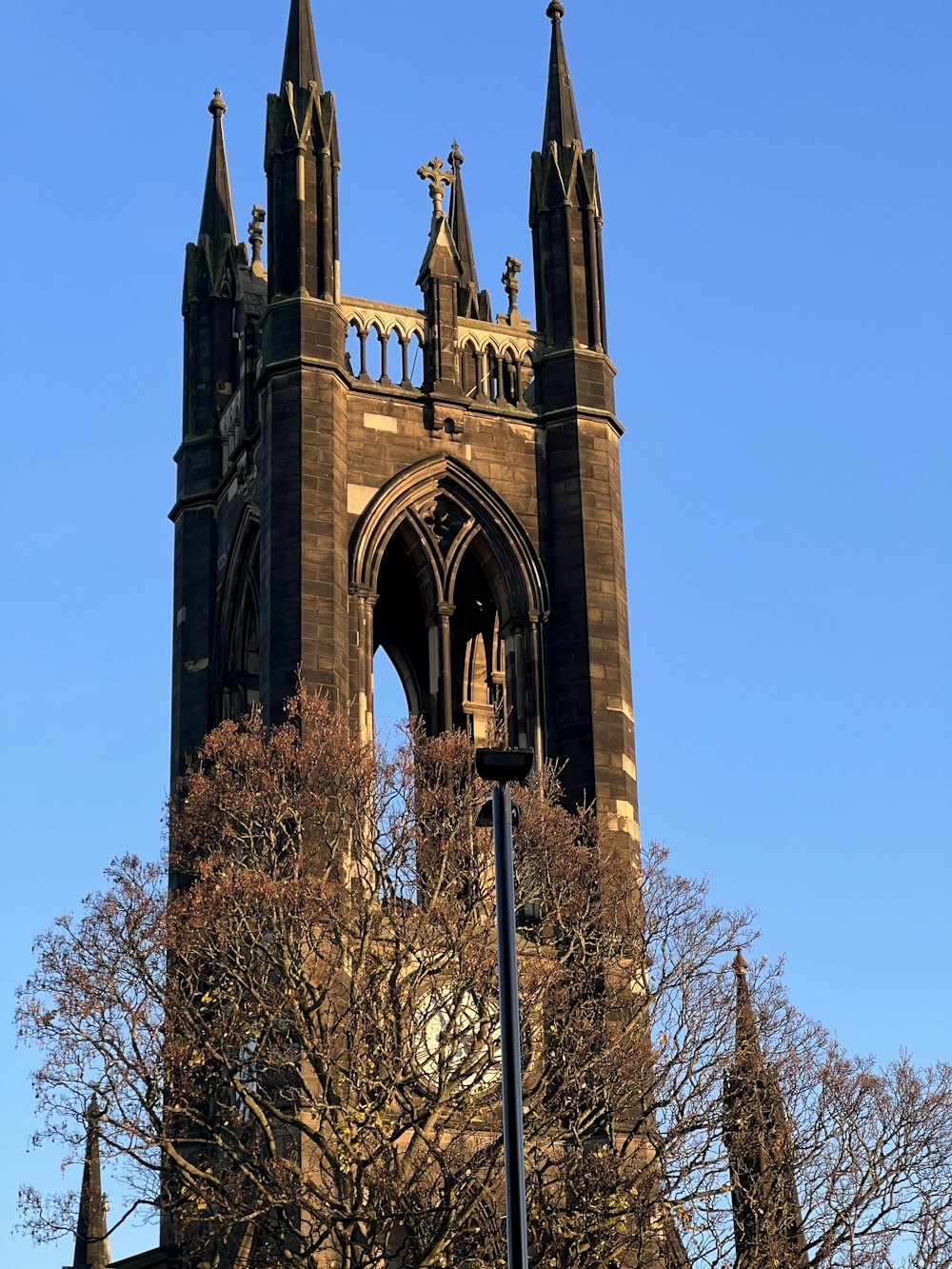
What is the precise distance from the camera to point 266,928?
103 ft

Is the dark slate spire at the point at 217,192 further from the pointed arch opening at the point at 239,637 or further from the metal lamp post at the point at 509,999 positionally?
the metal lamp post at the point at 509,999

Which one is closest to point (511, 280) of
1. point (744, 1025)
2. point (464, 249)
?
point (464, 249)

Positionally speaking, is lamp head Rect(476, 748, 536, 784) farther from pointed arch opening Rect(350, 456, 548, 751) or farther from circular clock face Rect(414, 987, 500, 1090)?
pointed arch opening Rect(350, 456, 548, 751)

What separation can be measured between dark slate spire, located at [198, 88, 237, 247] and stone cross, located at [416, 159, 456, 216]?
4328 mm

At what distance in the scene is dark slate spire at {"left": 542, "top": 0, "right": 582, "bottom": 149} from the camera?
46.5 meters

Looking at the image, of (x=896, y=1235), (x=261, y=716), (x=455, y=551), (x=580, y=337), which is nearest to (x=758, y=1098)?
(x=896, y=1235)

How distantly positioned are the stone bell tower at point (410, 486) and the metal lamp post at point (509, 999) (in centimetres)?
1923

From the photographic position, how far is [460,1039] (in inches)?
1197

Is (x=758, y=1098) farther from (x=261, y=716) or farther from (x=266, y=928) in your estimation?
(x=261, y=716)

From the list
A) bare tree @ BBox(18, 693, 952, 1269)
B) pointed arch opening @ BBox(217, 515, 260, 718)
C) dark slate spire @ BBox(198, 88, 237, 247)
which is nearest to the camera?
bare tree @ BBox(18, 693, 952, 1269)

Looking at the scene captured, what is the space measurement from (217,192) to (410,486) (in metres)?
9.45

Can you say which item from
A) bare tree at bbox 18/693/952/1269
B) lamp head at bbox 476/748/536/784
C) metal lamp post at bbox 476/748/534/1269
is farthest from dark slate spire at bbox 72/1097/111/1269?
lamp head at bbox 476/748/536/784

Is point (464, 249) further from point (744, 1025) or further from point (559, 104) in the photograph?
point (744, 1025)

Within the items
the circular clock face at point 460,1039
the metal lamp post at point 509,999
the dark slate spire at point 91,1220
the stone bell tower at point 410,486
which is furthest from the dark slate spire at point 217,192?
the metal lamp post at point 509,999
